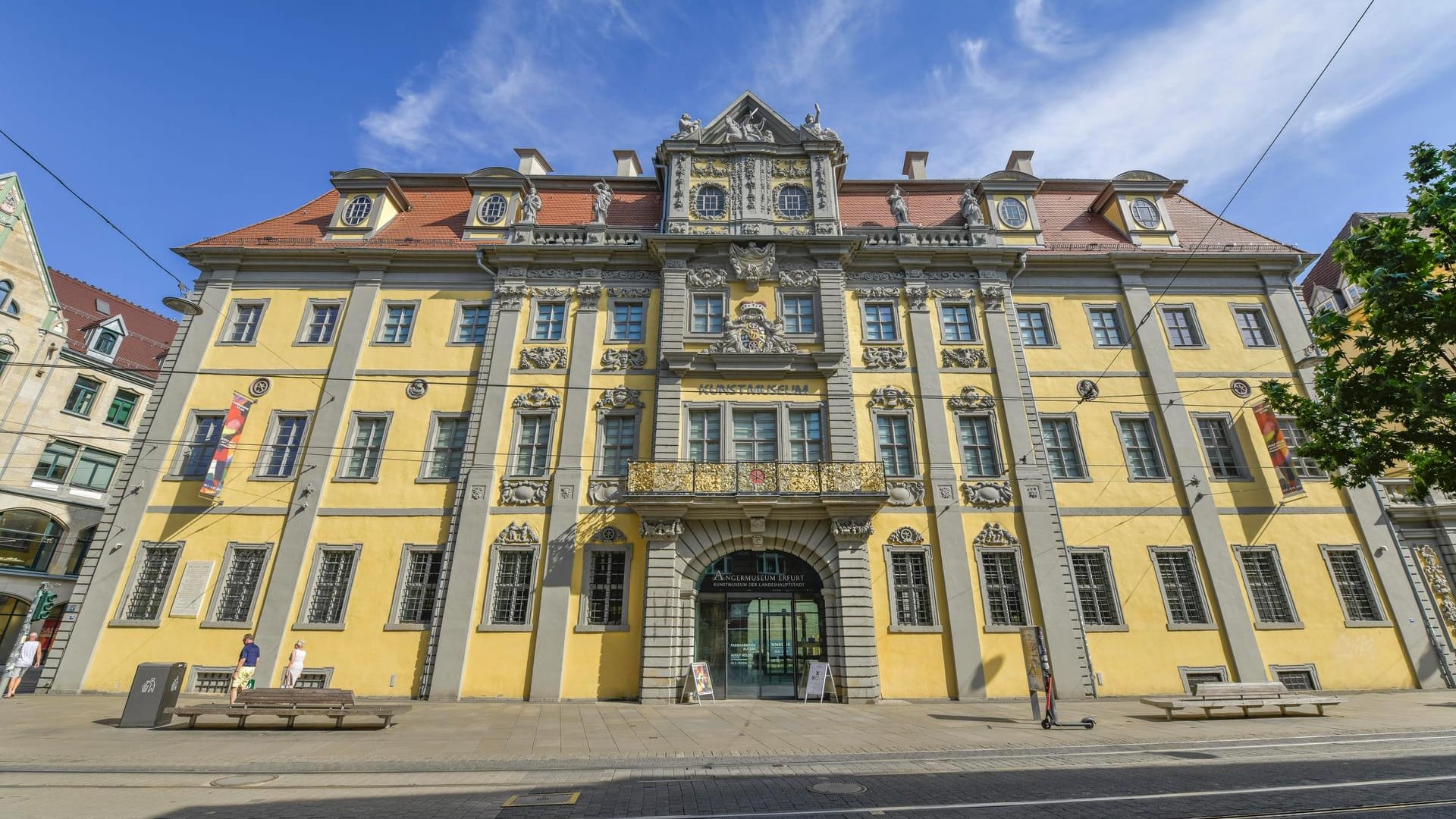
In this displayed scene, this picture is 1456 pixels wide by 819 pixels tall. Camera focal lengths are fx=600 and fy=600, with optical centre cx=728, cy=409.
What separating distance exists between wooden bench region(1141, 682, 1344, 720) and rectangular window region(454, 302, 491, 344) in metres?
21.0

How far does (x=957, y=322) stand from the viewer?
20.7 meters

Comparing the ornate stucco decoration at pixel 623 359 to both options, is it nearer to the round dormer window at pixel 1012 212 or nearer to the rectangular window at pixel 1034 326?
the rectangular window at pixel 1034 326

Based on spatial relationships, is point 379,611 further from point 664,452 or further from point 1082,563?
point 1082,563

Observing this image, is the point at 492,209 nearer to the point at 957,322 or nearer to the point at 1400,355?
the point at 957,322

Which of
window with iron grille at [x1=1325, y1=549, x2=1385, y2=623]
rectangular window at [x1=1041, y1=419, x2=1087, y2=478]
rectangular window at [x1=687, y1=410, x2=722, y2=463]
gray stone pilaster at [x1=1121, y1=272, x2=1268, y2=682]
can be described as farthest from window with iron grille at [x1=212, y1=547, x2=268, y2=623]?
window with iron grille at [x1=1325, y1=549, x2=1385, y2=623]

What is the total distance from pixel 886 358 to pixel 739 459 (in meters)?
6.04

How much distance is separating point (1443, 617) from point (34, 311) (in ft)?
178

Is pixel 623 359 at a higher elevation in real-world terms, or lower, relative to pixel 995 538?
higher

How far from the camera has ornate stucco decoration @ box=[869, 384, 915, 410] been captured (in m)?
19.2

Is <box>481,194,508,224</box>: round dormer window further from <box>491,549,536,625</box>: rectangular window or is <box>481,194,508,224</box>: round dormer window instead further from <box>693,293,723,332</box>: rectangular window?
<box>491,549,536,625</box>: rectangular window

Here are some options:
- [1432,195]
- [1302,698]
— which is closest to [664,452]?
[1302,698]

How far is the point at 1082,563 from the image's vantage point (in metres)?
17.6

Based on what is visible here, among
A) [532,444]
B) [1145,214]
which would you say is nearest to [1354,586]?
[1145,214]

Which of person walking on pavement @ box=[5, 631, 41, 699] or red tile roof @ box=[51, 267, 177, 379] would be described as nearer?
person walking on pavement @ box=[5, 631, 41, 699]
